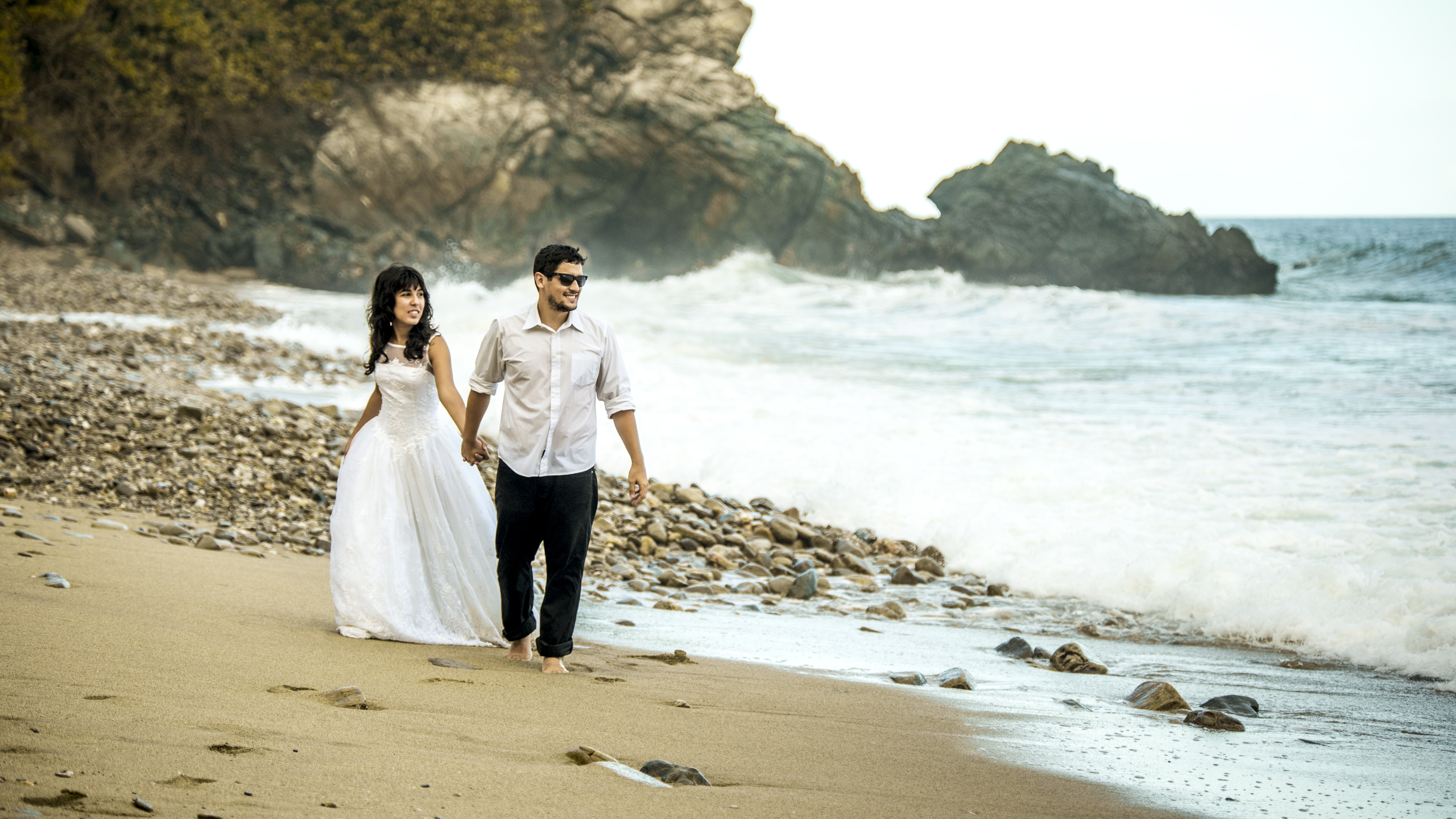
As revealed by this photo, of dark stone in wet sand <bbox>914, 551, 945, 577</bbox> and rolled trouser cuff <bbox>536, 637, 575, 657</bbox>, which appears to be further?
dark stone in wet sand <bbox>914, 551, 945, 577</bbox>

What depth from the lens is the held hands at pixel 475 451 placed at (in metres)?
4.38

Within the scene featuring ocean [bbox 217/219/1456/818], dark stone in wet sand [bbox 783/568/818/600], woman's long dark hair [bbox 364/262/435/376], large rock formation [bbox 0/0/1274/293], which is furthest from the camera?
large rock formation [bbox 0/0/1274/293]

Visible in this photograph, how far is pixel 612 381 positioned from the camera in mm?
4352

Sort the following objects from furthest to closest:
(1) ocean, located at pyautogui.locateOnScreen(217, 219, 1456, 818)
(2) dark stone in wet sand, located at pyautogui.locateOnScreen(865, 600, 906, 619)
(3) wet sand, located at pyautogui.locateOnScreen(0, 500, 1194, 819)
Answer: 1. (2) dark stone in wet sand, located at pyautogui.locateOnScreen(865, 600, 906, 619)
2. (1) ocean, located at pyautogui.locateOnScreen(217, 219, 1456, 818)
3. (3) wet sand, located at pyautogui.locateOnScreen(0, 500, 1194, 819)

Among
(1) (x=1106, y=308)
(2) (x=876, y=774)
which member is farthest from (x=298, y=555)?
(1) (x=1106, y=308)

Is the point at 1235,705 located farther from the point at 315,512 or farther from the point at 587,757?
the point at 315,512

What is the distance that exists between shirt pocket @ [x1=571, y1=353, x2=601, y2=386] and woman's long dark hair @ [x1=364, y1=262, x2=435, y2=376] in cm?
80

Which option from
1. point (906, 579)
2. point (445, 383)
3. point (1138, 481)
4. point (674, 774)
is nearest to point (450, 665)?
point (445, 383)

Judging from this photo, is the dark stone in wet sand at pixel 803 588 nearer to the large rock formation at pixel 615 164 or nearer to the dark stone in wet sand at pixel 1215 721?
the dark stone in wet sand at pixel 1215 721

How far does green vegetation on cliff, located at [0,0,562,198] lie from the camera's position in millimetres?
29484

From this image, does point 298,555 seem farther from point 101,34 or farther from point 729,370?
point 101,34

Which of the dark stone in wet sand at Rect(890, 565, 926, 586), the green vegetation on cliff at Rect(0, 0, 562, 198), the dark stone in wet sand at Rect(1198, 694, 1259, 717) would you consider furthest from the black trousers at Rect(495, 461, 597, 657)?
the green vegetation on cliff at Rect(0, 0, 562, 198)

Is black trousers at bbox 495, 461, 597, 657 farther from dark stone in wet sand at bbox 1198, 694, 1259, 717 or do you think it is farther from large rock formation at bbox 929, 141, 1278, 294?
large rock formation at bbox 929, 141, 1278, 294

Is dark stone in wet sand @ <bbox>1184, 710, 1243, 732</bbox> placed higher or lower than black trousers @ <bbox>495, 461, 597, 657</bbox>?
lower
